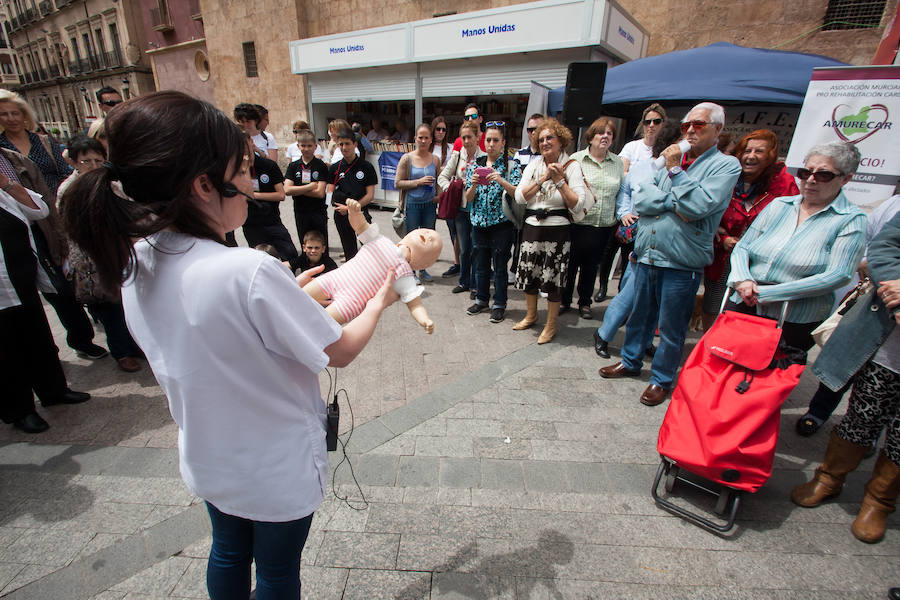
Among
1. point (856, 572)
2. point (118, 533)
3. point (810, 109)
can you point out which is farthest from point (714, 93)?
point (118, 533)

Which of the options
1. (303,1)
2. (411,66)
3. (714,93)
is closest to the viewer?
(714,93)

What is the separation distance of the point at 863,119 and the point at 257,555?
6512 millimetres

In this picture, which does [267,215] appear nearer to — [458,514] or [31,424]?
[31,424]

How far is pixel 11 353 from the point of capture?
2.76m

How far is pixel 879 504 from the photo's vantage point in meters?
2.19

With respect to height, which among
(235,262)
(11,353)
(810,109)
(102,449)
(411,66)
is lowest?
(102,449)

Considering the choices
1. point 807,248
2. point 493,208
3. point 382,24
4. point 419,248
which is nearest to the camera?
point 419,248

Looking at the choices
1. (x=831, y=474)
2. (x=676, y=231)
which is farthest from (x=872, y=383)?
(x=676, y=231)

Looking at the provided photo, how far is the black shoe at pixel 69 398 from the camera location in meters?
3.12

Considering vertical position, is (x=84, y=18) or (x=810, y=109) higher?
(x=84, y=18)

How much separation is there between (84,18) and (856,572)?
4459cm

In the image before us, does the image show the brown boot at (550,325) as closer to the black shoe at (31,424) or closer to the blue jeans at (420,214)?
the blue jeans at (420,214)

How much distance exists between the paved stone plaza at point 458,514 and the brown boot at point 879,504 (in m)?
0.07

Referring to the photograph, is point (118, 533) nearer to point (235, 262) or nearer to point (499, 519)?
point (499, 519)
